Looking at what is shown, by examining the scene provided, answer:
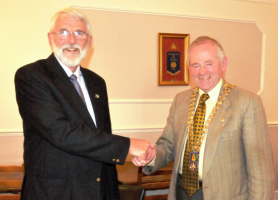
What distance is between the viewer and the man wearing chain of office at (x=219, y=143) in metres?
1.62

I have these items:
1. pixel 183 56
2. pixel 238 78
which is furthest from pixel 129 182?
pixel 238 78

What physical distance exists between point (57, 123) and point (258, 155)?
46.3 inches

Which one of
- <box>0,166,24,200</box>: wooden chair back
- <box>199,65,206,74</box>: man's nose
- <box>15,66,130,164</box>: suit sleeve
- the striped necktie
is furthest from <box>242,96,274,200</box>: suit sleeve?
<box>0,166,24,200</box>: wooden chair back

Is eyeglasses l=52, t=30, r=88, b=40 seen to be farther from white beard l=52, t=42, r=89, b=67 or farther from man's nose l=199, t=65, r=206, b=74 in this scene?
man's nose l=199, t=65, r=206, b=74

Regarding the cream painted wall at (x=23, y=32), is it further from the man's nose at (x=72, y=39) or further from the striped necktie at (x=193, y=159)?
the striped necktie at (x=193, y=159)

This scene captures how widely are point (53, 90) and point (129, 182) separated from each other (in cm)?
161

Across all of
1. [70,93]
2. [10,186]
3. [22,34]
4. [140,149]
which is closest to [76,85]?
[70,93]

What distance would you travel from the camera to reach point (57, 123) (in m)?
1.54

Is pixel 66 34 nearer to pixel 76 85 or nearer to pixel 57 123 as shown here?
pixel 76 85

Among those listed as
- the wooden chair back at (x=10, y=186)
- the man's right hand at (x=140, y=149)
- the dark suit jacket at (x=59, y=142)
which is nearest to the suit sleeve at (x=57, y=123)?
the dark suit jacket at (x=59, y=142)

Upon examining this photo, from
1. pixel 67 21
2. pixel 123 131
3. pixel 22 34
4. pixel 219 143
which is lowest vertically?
pixel 123 131

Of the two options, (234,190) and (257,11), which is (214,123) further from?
(257,11)

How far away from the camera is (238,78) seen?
4203mm

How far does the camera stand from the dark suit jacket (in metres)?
1.52
